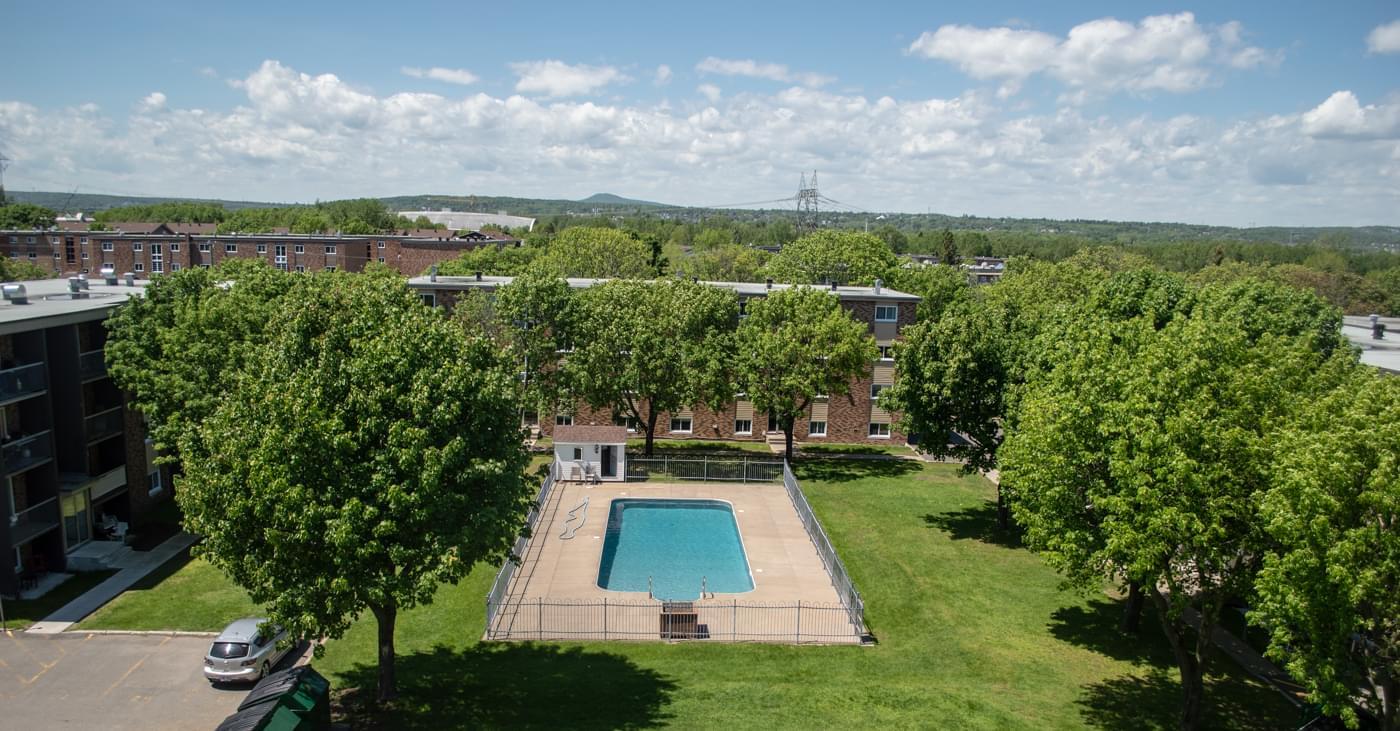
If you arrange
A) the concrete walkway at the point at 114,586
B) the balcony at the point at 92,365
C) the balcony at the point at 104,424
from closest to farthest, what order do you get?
the concrete walkway at the point at 114,586 < the balcony at the point at 92,365 < the balcony at the point at 104,424

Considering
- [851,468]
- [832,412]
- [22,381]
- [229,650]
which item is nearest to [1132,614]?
[851,468]

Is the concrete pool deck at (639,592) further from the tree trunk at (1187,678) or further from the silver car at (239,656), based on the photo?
the tree trunk at (1187,678)

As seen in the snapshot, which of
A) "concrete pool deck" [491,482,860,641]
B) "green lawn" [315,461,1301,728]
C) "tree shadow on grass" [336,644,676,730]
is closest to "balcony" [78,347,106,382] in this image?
"green lawn" [315,461,1301,728]

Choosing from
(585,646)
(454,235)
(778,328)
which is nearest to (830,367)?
(778,328)

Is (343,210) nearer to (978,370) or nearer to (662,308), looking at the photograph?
(662,308)

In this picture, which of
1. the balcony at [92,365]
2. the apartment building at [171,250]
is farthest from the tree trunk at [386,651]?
the apartment building at [171,250]
